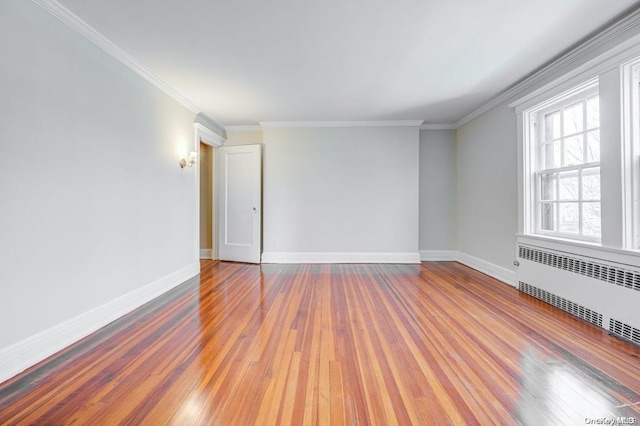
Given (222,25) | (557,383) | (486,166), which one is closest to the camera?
(557,383)

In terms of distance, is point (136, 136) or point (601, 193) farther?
point (136, 136)

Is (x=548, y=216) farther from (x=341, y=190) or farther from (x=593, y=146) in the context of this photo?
(x=341, y=190)

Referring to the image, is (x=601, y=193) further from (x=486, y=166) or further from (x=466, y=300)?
(x=486, y=166)

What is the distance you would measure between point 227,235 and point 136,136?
2.57 m

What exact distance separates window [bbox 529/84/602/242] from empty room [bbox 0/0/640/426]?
0.07ft

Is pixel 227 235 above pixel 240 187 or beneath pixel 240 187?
beneath

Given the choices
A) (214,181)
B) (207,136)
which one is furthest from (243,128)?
(214,181)

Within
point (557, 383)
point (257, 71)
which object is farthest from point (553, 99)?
point (257, 71)

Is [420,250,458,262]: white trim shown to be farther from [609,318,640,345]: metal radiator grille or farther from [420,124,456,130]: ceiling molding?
[609,318,640,345]: metal radiator grille

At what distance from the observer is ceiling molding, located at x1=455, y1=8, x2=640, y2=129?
222 cm

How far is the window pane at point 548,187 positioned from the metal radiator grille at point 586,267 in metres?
0.65

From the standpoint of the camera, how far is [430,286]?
3.62m

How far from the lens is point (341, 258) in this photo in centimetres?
509

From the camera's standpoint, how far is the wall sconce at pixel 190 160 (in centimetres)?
387
